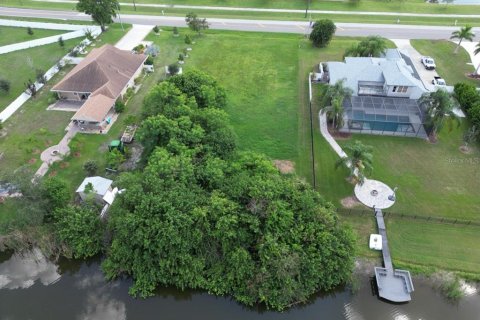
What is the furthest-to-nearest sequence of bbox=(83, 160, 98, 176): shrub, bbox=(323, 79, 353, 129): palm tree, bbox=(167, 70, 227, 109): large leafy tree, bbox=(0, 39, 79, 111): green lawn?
bbox=(0, 39, 79, 111): green lawn < bbox=(323, 79, 353, 129): palm tree < bbox=(167, 70, 227, 109): large leafy tree < bbox=(83, 160, 98, 176): shrub

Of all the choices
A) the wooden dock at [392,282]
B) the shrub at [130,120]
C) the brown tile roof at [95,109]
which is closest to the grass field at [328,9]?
the brown tile roof at [95,109]

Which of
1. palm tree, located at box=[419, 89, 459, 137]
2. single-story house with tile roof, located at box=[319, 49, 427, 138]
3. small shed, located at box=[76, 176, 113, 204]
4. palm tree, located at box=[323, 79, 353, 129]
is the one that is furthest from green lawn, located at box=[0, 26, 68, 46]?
palm tree, located at box=[419, 89, 459, 137]

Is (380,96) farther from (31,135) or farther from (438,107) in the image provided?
(31,135)

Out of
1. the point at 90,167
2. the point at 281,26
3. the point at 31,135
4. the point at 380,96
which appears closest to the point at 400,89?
the point at 380,96

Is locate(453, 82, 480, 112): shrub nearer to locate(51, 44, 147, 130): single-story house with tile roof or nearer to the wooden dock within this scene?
the wooden dock

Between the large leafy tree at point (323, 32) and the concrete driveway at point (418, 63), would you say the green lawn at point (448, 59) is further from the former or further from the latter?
the large leafy tree at point (323, 32)

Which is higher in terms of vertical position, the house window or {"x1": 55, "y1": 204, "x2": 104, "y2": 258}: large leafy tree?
the house window
